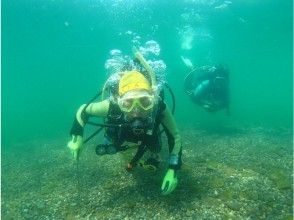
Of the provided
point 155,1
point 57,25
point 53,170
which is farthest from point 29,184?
point 57,25

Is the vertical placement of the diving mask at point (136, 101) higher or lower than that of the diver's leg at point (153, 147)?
higher

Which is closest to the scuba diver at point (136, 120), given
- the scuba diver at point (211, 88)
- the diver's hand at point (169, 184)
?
the diver's hand at point (169, 184)

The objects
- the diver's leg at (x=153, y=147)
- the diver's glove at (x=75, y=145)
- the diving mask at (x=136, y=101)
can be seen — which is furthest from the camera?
the diver's glove at (x=75, y=145)

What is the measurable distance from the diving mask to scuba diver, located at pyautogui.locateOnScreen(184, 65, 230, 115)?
1041cm

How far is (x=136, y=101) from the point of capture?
249 inches

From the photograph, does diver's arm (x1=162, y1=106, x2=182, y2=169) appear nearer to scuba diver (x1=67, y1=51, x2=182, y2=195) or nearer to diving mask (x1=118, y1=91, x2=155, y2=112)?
scuba diver (x1=67, y1=51, x2=182, y2=195)

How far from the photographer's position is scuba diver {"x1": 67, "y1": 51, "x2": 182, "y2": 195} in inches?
252

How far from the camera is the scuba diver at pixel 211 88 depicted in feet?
53.8

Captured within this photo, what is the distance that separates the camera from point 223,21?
103ft

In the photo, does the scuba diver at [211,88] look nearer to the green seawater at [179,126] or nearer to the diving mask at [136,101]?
the green seawater at [179,126]

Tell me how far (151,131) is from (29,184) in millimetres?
5753

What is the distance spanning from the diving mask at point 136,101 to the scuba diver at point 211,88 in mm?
10412

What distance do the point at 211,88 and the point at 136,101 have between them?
422 inches

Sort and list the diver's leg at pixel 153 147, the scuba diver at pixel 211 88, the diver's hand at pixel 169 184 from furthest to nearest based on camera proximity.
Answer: the scuba diver at pixel 211 88, the diver's leg at pixel 153 147, the diver's hand at pixel 169 184
